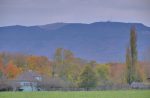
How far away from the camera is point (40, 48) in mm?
51781

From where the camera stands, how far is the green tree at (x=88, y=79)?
2050cm

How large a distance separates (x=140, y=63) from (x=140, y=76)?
9.90ft

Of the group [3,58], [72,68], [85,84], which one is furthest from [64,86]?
[3,58]

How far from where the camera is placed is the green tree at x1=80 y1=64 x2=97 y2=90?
2050 cm

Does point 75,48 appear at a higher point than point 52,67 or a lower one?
higher

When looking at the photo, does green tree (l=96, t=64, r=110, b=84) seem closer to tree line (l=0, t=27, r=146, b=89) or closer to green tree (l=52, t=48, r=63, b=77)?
tree line (l=0, t=27, r=146, b=89)

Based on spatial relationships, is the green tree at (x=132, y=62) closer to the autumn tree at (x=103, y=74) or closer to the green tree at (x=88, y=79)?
the autumn tree at (x=103, y=74)

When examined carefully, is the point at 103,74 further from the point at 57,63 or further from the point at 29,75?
the point at 29,75

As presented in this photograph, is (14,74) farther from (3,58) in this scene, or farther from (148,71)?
(148,71)

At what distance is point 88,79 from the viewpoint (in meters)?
21.3

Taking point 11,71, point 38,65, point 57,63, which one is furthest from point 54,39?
point 11,71

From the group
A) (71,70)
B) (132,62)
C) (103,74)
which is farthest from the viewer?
(103,74)

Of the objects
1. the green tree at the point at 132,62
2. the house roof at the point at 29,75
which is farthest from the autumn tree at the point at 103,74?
the house roof at the point at 29,75

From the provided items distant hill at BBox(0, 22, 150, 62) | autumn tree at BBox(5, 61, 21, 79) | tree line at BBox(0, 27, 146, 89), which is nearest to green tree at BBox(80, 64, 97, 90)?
tree line at BBox(0, 27, 146, 89)
